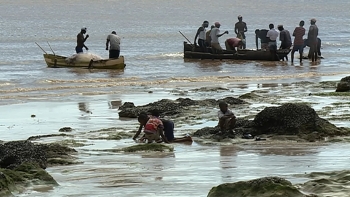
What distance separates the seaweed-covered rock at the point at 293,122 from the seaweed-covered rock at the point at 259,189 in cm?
483

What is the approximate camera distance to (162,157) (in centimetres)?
1043

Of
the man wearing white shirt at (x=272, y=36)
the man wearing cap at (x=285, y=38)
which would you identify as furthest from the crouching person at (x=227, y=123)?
the man wearing cap at (x=285, y=38)

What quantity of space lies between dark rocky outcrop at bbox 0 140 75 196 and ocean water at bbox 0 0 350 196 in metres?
0.26

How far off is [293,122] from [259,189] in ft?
17.0

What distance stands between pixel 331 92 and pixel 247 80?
6855 mm

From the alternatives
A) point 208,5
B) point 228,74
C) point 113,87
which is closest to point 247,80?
point 228,74

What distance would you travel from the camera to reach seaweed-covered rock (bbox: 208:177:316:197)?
6797 millimetres

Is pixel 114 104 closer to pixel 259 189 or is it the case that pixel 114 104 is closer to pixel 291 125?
pixel 291 125

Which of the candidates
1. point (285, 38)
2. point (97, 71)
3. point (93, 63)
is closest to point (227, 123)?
point (97, 71)

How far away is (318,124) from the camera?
11.8m

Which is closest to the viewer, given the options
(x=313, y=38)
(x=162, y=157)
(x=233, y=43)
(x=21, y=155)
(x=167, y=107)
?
(x=21, y=155)

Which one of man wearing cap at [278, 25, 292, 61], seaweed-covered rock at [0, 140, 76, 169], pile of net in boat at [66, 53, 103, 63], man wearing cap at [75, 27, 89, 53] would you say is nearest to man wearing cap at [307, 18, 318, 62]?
man wearing cap at [278, 25, 292, 61]

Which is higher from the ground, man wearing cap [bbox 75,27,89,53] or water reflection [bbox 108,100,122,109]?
man wearing cap [bbox 75,27,89,53]

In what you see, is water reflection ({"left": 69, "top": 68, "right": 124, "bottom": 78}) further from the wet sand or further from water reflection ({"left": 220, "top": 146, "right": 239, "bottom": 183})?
water reflection ({"left": 220, "top": 146, "right": 239, "bottom": 183})
